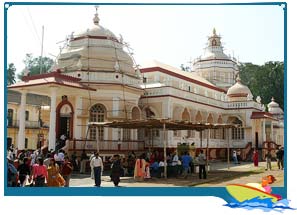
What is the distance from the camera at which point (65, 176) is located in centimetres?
1353

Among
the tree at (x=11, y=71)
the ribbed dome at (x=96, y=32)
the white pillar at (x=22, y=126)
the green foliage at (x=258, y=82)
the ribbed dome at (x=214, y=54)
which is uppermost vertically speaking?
the ribbed dome at (x=214, y=54)

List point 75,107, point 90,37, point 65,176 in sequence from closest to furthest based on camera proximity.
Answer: point 65,176 → point 75,107 → point 90,37

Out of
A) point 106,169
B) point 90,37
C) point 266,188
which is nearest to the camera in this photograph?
point 266,188

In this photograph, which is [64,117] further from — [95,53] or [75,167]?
[95,53]

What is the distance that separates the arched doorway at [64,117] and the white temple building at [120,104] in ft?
0.16

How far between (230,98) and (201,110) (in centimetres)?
617

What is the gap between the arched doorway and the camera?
20.8 m

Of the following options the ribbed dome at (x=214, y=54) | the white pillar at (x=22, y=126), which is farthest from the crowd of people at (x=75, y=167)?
the ribbed dome at (x=214, y=54)

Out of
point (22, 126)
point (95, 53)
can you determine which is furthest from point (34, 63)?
point (22, 126)

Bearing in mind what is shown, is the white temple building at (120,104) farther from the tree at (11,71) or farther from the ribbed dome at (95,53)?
the tree at (11,71)

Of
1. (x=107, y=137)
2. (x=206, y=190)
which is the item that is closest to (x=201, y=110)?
(x=107, y=137)

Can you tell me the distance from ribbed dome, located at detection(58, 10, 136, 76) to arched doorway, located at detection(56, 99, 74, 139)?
254cm

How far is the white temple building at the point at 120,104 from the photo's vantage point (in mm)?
19514

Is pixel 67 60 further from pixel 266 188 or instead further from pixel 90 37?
pixel 266 188
